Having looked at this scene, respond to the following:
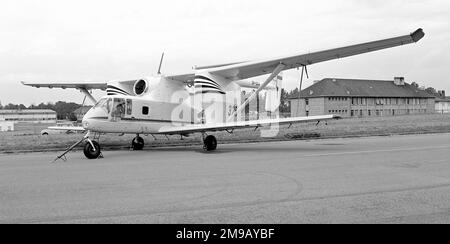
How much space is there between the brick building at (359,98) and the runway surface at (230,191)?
90.8 m

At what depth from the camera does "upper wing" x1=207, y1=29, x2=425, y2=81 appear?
1626 cm

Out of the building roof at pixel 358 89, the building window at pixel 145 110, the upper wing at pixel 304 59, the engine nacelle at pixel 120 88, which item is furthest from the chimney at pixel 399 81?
Result: the building window at pixel 145 110

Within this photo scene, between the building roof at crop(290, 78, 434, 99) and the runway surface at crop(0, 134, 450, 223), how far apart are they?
95.8 m

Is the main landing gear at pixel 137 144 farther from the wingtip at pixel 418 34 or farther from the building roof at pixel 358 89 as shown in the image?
the building roof at pixel 358 89

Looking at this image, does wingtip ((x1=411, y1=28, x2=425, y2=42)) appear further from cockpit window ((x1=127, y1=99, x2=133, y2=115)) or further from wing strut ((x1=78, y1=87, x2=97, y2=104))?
wing strut ((x1=78, y1=87, x2=97, y2=104))

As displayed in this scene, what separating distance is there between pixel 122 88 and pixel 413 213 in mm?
17130

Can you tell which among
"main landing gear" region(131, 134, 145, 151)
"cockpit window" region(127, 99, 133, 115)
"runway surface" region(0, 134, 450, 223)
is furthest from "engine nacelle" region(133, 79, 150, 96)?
"runway surface" region(0, 134, 450, 223)

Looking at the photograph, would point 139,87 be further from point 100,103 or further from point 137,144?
point 100,103

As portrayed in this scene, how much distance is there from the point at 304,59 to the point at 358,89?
96.8 meters

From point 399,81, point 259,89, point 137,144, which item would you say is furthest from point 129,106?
point 399,81

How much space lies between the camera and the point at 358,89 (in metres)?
110

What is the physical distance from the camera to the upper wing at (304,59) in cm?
1626

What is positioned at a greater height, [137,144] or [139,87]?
[139,87]
